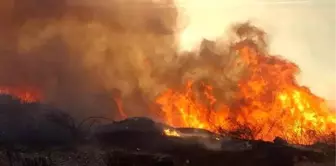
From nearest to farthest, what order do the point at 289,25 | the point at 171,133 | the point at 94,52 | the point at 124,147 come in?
the point at 124,147, the point at 171,133, the point at 289,25, the point at 94,52

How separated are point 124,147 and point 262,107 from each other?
174 centimetres

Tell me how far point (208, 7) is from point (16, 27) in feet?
8.05

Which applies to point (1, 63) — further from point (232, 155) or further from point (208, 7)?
point (232, 155)

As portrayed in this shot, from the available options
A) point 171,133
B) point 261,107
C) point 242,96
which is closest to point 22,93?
point 171,133

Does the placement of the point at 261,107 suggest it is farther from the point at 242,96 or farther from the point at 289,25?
the point at 289,25

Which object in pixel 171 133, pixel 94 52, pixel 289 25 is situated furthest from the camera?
pixel 94 52

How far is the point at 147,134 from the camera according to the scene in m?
5.85

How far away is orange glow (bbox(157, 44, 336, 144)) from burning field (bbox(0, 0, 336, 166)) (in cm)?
1

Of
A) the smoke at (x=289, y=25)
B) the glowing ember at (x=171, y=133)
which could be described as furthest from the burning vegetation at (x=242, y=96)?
the glowing ember at (x=171, y=133)

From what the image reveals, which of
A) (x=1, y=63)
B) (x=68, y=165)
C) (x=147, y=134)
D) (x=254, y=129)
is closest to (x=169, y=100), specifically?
(x=147, y=134)

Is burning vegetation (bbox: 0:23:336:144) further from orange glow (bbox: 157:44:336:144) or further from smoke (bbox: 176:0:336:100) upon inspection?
smoke (bbox: 176:0:336:100)

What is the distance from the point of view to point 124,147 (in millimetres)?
5785

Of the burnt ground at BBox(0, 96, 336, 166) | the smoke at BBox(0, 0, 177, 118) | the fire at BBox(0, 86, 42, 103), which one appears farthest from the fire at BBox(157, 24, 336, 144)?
the fire at BBox(0, 86, 42, 103)

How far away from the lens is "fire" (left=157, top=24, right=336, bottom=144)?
6.04 m
